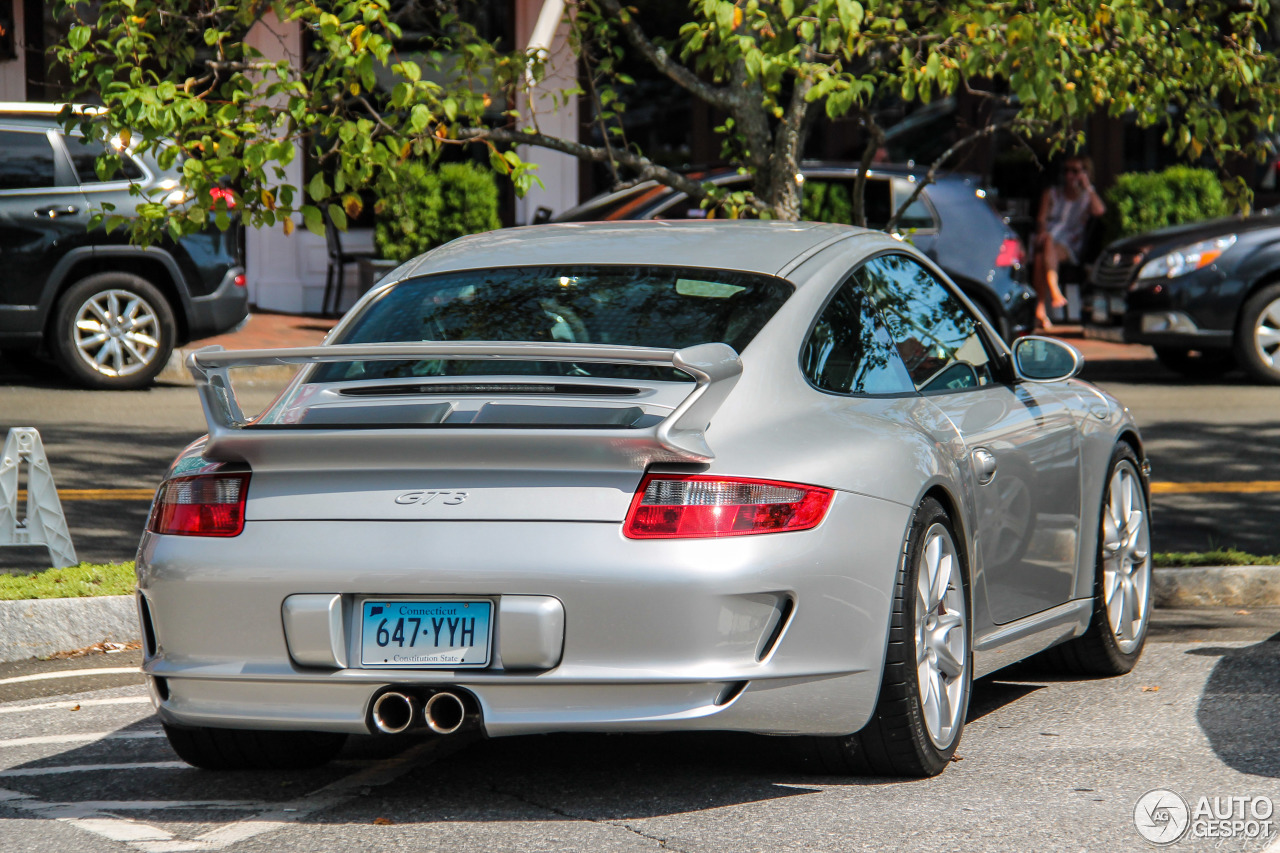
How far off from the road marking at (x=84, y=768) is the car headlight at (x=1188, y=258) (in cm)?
1119

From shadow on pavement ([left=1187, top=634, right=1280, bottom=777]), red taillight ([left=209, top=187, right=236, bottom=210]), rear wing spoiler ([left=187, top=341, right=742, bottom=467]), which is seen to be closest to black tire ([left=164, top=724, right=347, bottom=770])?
rear wing spoiler ([left=187, top=341, right=742, bottom=467])

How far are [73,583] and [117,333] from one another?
653 centimetres

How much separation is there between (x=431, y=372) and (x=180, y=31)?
406cm

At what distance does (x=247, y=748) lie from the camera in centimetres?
445

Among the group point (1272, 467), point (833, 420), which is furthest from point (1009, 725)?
point (1272, 467)

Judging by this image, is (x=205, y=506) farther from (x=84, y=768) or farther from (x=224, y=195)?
(x=224, y=195)

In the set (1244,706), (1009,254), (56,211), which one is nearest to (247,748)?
(1244,706)

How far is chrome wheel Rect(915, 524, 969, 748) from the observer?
14.1 feet

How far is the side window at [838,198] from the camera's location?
14.1m

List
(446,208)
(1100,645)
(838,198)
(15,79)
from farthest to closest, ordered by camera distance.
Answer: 1. (15,79)
2. (446,208)
3. (838,198)
4. (1100,645)

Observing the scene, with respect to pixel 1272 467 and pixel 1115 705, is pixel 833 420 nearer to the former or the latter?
pixel 1115 705

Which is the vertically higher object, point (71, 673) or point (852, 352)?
point (852, 352)

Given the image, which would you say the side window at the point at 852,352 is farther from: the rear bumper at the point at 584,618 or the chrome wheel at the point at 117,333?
the chrome wheel at the point at 117,333

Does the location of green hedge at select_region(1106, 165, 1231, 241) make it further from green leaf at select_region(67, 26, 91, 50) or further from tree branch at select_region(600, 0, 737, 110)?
green leaf at select_region(67, 26, 91, 50)
